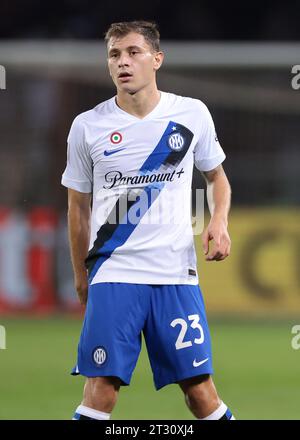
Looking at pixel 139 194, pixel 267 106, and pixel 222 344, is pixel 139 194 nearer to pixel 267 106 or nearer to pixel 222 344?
pixel 222 344

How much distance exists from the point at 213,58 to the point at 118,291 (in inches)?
300

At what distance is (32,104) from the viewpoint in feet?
43.4

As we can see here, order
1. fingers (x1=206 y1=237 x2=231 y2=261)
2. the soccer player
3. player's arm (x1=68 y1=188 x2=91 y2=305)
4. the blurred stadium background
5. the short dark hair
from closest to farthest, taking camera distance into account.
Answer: fingers (x1=206 y1=237 x2=231 y2=261), the soccer player, the short dark hair, player's arm (x1=68 y1=188 x2=91 y2=305), the blurred stadium background

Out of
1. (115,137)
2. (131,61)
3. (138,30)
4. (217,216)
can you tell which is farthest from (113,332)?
(138,30)

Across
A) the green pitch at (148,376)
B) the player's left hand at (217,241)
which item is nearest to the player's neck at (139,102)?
the player's left hand at (217,241)

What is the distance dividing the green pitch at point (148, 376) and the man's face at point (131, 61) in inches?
98.3

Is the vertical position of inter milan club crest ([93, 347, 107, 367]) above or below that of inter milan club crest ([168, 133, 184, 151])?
below

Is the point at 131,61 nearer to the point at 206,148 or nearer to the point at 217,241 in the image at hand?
the point at 206,148

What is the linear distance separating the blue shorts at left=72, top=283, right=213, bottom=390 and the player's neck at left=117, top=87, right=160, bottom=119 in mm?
797

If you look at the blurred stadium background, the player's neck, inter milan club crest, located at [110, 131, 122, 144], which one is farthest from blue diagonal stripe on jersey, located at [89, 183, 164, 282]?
the blurred stadium background

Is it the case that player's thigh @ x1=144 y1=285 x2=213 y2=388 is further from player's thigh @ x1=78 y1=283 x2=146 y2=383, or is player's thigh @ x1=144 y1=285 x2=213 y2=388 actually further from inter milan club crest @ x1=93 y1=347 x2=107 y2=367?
inter milan club crest @ x1=93 y1=347 x2=107 y2=367

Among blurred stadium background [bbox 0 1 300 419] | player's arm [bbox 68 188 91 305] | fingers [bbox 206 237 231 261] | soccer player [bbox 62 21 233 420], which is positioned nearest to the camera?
fingers [bbox 206 237 231 261]

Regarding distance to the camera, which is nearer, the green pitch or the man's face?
the man's face

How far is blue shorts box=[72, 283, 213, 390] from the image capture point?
184 inches
